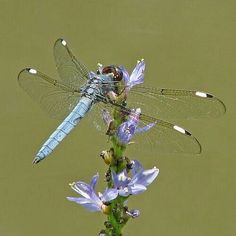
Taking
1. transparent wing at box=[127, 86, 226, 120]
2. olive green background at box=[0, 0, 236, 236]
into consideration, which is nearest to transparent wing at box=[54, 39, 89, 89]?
transparent wing at box=[127, 86, 226, 120]

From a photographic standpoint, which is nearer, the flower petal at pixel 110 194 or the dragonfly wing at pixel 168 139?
the flower petal at pixel 110 194

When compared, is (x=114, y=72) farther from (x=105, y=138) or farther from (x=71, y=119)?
(x=105, y=138)

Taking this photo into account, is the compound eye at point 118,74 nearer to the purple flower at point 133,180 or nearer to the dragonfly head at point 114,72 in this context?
the dragonfly head at point 114,72

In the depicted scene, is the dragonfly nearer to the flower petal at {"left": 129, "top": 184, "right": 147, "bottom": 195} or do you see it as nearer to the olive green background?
the flower petal at {"left": 129, "top": 184, "right": 147, "bottom": 195}

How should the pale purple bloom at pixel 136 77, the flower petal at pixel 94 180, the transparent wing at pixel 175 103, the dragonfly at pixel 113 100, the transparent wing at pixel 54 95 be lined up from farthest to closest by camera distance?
the transparent wing at pixel 54 95 < the transparent wing at pixel 175 103 < the dragonfly at pixel 113 100 < the pale purple bloom at pixel 136 77 < the flower petal at pixel 94 180

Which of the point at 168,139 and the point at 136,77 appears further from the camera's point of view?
the point at 168,139

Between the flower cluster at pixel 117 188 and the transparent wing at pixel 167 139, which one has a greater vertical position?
the transparent wing at pixel 167 139

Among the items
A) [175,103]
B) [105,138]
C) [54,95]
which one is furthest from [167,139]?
[105,138]

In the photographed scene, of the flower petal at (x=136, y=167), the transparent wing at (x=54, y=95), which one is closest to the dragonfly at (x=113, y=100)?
the transparent wing at (x=54, y=95)
